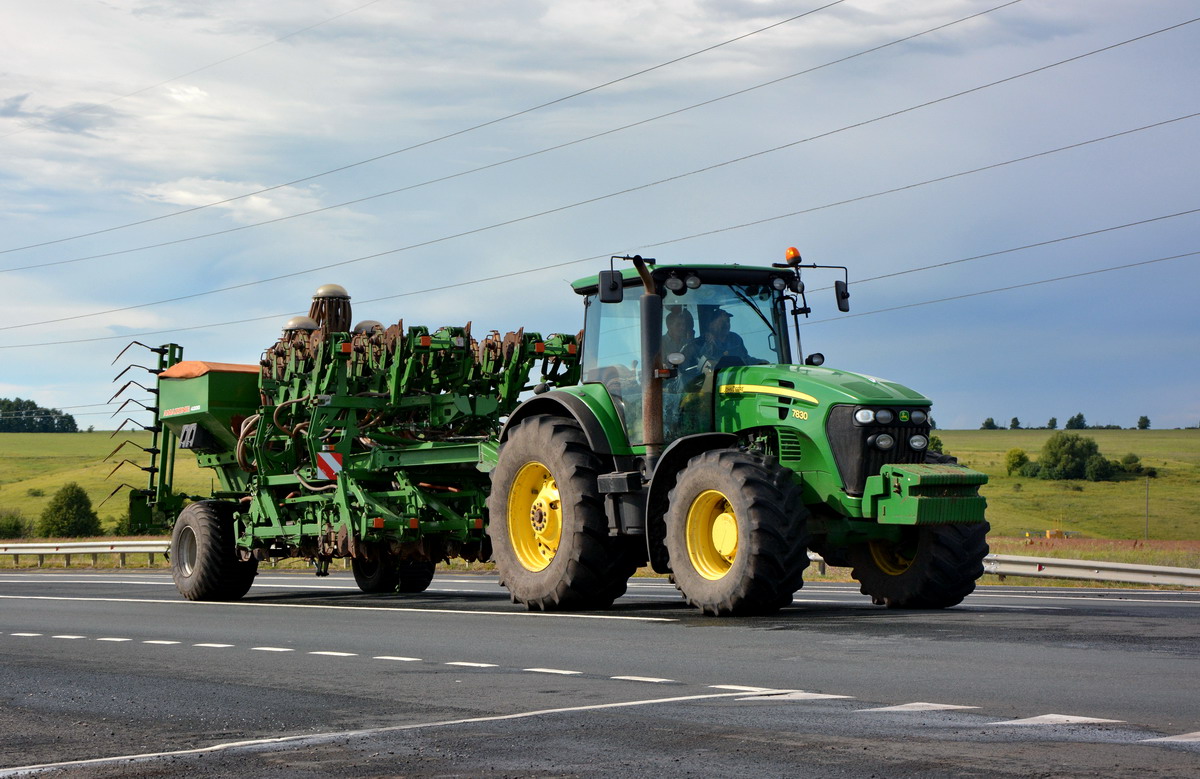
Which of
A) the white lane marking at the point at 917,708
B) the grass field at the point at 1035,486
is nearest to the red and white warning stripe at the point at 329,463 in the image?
the white lane marking at the point at 917,708

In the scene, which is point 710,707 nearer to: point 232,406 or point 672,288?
point 672,288

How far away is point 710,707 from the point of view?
7504mm

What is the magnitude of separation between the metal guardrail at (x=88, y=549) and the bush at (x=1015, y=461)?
7123cm

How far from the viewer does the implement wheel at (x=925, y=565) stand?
13.1m

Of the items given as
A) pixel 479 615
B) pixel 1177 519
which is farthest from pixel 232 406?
pixel 1177 519

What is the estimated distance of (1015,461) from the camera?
3863 inches

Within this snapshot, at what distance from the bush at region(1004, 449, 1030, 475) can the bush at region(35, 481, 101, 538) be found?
5873 centimetres

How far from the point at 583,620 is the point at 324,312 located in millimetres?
8551

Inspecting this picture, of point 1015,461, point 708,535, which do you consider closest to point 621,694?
point 708,535

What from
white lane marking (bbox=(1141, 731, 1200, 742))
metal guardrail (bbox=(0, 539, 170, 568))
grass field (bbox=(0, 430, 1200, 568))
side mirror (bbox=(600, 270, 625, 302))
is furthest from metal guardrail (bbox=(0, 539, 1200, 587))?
grass field (bbox=(0, 430, 1200, 568))

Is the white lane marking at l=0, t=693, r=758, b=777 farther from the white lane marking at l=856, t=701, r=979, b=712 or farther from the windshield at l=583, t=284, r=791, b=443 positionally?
the windshield at l=583, t=284, r=791, b=443

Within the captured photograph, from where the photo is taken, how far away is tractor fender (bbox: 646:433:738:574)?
43.6ft

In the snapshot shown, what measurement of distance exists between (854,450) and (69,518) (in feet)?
181

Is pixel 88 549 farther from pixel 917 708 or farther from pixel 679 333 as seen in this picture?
pixel 917 708
